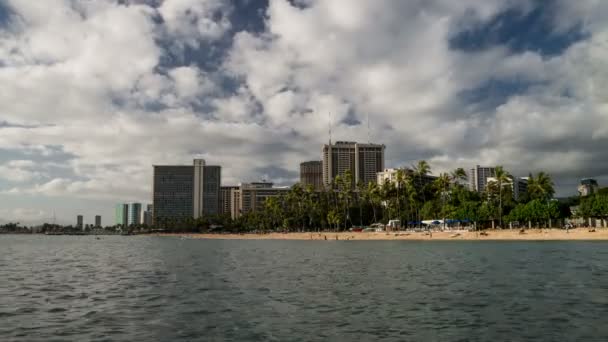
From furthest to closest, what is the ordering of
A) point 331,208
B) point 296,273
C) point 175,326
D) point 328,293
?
point 331,208, point 296,273, point 328,293, point 175,326

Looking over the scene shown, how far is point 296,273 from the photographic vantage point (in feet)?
128

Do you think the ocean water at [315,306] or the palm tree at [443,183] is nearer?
the ocean water at [315,306]

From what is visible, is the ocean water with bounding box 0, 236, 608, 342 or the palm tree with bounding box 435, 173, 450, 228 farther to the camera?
the palm tree with bounding box 435, 173, 450, 228

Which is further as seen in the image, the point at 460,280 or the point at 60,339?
the point at 460,280

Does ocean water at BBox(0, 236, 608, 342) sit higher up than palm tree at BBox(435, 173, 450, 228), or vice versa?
palm tree at BBox(435, 173, 450, 228)

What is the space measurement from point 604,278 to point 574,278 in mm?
2038

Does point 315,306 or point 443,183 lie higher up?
point 443,183

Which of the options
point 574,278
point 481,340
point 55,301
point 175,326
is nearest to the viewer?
point 481,340

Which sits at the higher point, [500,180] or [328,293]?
[500,180]

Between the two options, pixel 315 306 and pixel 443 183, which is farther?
pixel 443 183

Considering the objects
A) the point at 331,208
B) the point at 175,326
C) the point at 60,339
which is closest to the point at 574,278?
the point at 175,326

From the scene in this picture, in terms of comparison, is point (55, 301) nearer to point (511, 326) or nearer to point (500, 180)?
point (511, 326)

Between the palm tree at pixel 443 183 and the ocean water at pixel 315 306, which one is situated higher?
the palm tree at pixel 443 183

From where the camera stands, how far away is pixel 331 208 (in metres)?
197
